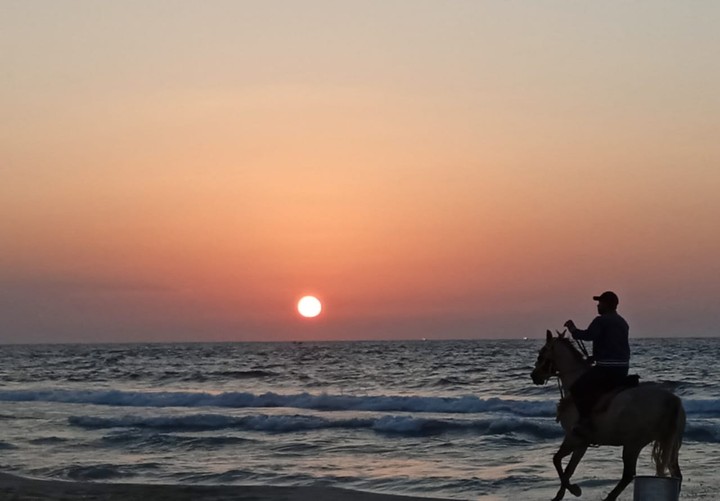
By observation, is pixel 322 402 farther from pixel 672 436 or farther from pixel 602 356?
pixel 672 436

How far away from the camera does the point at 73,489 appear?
43.4 feet

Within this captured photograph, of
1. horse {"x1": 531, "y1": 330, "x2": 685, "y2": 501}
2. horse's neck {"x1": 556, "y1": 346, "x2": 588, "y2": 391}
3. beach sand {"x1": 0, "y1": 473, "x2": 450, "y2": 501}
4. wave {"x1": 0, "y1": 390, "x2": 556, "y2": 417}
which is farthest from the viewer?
wave {"x1": 0, "y1": 390, "x2": 556, "y2": 417}

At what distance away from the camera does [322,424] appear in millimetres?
22734

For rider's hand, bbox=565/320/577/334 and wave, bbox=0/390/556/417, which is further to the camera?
wave, bbox=0/390/556/417

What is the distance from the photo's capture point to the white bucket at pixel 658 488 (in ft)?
28.1

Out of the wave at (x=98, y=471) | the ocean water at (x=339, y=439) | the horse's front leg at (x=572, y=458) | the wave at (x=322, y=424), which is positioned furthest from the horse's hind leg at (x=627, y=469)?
the wave at (x=322, y=424)

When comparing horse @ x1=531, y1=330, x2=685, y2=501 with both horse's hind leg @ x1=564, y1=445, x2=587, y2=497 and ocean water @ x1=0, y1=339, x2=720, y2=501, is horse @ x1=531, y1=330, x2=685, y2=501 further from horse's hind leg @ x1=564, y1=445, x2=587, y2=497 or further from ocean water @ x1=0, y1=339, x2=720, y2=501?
ocean water @ x1=0, y1=339, x2=720, y2=501

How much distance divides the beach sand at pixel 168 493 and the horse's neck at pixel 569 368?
263cm

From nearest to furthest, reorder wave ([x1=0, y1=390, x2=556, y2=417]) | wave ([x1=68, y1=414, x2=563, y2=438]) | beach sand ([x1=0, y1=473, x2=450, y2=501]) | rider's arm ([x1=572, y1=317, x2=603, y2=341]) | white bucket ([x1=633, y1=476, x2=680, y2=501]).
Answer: white bucket ([x1=633, y1=476, x2=680, y2=501]), rider's arm ([x1=572, y1=317, x2=603, y2=341]), beach sand ([x1=0, y1=473, x2=450, y2=501]), wave ([x1=68, y1=414, x2=563, y2=438]), wave ([x1=0, y1=390, x2=556, y2=417])

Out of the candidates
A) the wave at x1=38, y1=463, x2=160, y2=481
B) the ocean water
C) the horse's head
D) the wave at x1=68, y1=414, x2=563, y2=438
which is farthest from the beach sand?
the wave at x1=68, y1=414, x2=563, y2=438

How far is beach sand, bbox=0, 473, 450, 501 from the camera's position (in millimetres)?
12281

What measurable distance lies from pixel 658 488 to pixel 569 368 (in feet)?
8.57

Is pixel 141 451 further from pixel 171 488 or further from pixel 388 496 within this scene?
pixel 388 496

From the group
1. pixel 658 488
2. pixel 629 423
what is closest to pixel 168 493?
pixel 629 423
